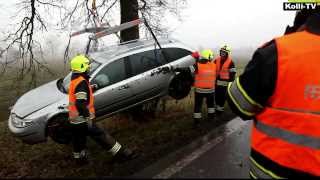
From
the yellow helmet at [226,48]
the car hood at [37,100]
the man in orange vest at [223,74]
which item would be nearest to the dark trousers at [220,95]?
the man in orange vest at [223,74]

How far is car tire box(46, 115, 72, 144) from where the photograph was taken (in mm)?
7281

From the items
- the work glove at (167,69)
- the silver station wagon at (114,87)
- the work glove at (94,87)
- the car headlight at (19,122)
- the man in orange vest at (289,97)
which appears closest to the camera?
the man in orange vest at (289,97)

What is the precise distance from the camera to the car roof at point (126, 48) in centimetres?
844

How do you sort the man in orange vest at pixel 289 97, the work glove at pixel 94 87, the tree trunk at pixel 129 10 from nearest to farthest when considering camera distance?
the man in orange vest at pixel 289 97 < the work glove at pixel 94 87 < the tree trunk at pixel 129 10

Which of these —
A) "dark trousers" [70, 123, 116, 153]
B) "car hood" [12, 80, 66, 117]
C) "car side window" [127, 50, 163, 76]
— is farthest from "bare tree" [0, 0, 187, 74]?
"dark trousers" [70, 123, 116, 153]

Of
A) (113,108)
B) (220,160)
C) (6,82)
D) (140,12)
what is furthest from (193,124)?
(6,82)

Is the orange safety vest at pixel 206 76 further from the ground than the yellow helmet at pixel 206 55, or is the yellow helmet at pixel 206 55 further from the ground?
the yellow helmet at pixel 206 55

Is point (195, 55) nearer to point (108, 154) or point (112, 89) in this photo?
point (112, 89)

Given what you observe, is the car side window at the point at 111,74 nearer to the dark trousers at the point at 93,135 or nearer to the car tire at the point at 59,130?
the car tire at the point at 59,130

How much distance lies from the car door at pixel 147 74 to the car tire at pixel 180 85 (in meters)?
0.34

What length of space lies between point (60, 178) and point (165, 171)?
1615mm

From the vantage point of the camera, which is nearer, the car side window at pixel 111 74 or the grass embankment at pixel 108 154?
the grass embankment at pixel 108 154

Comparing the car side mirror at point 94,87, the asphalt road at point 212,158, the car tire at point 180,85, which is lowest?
the asphalt road at point 212,158

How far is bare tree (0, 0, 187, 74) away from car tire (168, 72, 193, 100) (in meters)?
1.59
